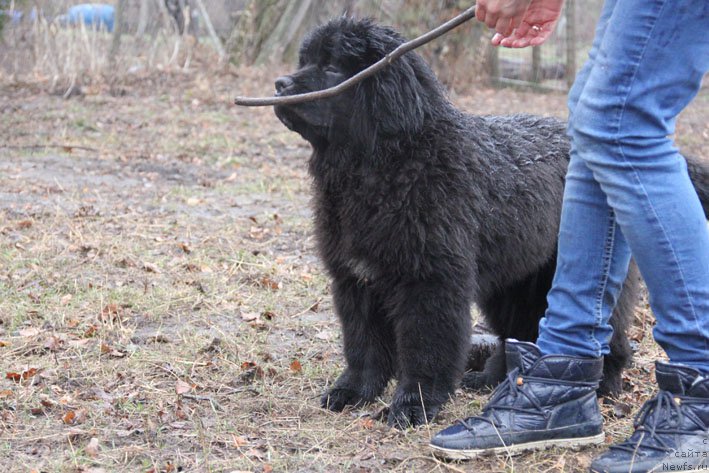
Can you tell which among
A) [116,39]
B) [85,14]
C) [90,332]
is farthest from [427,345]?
[85,14]

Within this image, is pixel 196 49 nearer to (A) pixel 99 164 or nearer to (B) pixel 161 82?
(B) pixel 161 82

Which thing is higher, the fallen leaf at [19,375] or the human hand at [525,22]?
the human hand at [525,22]

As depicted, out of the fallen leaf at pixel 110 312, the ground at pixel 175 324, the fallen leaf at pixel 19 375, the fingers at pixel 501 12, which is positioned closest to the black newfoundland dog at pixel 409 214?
the ground at pixel 175 324

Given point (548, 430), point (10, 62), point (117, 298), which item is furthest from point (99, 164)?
point (548, 430)

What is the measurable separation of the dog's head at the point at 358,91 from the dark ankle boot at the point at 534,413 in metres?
1.00

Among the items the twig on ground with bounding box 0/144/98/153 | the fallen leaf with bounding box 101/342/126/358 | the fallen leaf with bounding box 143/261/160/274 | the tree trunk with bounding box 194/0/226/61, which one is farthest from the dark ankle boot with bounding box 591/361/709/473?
the tree trunk with bounding box 194/0/226/61

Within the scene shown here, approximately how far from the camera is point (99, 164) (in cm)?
773

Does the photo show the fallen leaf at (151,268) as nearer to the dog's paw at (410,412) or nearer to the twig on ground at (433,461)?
the dog's paw at (410,412)

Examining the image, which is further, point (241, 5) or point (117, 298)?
point (241, 5)

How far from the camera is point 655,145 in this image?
2346mm

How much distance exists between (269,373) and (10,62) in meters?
9.19

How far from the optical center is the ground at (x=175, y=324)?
9.28 feet

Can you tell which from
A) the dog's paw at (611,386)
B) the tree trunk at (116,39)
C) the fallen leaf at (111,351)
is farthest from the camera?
the tree trunk at (116,39)

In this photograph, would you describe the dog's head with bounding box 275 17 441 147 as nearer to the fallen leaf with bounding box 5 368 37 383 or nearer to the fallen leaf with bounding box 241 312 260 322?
the fallen leaf with bounding box 241 312 260 322
